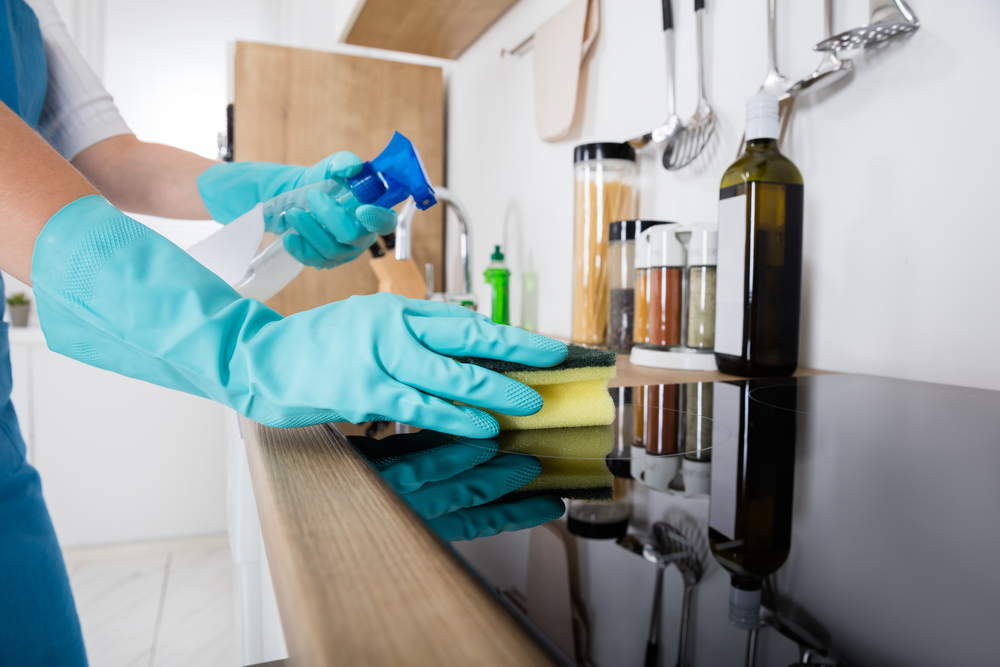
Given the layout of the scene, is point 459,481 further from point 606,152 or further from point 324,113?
point 324,113

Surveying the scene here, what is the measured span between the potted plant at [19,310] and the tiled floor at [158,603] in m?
0.96

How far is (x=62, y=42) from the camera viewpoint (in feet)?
2.72

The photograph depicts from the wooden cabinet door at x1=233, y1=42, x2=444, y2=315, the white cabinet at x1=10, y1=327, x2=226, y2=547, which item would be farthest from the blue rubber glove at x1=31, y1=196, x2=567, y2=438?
the white cabinet at x1=10, y1=327, x2=226, y2=547

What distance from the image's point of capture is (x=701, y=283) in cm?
72

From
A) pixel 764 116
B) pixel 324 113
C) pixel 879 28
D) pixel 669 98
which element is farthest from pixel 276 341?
pixel 324 113

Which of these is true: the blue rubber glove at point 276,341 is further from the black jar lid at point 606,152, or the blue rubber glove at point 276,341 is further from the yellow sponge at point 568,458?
the black jar lid at point 606,152

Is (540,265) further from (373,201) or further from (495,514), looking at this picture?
(495,514)

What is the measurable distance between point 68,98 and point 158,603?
1.46m

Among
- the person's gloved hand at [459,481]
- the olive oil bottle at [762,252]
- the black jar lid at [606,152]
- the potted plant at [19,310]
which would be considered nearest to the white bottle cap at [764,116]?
the olive oil bottle at [762,252]

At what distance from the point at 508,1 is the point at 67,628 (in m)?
1.48

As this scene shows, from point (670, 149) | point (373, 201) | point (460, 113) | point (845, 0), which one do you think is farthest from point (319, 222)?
point (460, 113)

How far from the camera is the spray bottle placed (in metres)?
0.64

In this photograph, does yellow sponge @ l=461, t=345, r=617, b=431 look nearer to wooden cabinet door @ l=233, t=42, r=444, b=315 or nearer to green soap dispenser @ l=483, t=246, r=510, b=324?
green soap dispenser @ l=483, t=246, r=510, b=324

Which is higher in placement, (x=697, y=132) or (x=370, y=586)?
(x=697, y=132)
